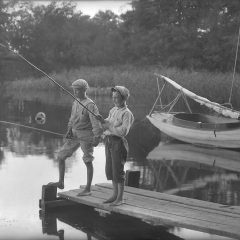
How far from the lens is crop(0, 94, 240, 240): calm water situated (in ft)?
25.0

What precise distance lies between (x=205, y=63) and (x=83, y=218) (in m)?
38.6

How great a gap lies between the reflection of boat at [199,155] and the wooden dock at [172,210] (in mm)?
5349

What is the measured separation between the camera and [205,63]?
45.7m

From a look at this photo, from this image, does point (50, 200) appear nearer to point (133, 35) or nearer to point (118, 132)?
point (118, 132)

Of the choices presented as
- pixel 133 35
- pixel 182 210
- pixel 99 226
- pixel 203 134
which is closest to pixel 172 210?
pixel 182 210

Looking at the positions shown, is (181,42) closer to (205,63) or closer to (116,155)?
(205,63)

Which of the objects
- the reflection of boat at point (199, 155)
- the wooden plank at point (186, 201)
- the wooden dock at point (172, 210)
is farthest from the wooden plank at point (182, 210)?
the reflection of boat at point (199, 155)

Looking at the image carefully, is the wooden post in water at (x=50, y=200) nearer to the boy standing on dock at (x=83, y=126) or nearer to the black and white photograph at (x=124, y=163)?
the black and white photograph at (x=124, y=163)

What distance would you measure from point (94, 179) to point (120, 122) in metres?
4.07

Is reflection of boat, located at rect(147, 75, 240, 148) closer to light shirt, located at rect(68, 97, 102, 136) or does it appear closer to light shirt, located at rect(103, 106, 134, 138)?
A: light shirt, located at rect(68, 97, 102, 136)

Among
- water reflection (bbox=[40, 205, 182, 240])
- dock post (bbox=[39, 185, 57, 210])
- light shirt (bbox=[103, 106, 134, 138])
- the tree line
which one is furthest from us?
the tree line

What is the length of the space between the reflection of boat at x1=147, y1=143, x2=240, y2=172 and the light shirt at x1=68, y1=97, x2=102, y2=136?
Result: 5.68m

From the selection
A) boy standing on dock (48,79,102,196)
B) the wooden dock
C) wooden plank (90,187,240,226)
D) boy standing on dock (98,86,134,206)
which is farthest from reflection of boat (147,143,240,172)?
boy standing on dock (98,86,134,206)

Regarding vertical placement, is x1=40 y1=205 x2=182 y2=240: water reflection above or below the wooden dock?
below
